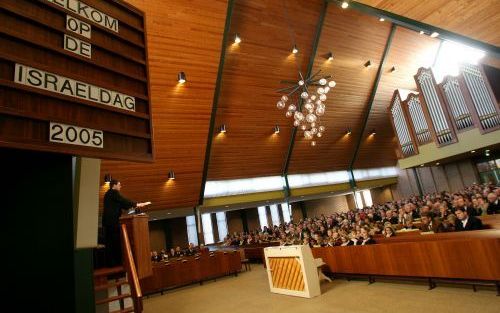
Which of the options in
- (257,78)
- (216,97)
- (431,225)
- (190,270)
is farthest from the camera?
(257,78)

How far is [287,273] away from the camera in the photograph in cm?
588

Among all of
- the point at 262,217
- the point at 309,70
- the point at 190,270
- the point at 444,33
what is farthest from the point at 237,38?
the point at 262,217

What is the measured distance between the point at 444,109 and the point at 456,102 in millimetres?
416

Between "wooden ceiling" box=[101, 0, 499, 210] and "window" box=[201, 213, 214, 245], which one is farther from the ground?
"wooden ceiling" box=[101, 0, 499, 210]

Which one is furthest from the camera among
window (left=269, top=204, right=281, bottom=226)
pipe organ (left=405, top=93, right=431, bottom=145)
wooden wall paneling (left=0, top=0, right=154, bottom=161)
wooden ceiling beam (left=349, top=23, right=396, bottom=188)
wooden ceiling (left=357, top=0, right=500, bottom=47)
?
window (left=269, top=204, right=281, bottom=226)

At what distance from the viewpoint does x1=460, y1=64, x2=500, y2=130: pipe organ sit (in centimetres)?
965

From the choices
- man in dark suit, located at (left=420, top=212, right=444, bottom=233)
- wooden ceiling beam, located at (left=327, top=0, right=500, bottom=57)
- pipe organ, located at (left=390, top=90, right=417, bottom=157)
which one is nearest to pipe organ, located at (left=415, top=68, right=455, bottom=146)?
pipe organ, located at (left=390, top=90, right=417, bottom=157)

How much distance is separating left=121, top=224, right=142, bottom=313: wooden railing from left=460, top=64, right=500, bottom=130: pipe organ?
1089 centimetres

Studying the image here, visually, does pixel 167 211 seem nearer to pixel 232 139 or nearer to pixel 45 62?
pixel 232 139

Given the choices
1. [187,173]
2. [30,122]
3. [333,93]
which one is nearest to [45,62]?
[30,122]

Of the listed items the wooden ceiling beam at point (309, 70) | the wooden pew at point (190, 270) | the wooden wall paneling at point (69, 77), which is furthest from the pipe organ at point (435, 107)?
the wooden wall paneling at point (69, 77)

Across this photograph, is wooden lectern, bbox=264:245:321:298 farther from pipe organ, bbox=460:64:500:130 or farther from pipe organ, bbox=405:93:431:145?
pipe organ, bbox=405:93:431:145

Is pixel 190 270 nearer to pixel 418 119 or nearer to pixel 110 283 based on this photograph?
pixel 110 283

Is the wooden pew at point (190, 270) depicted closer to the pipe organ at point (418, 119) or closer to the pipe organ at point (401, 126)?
the pipe organ at point (401, 126)
